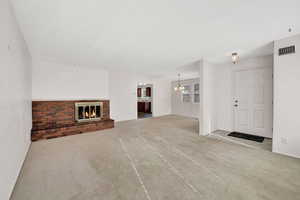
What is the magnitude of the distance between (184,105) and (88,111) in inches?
221

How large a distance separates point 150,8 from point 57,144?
3.80 m

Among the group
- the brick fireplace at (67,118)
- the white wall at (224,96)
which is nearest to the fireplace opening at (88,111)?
the brick fireplace at (67,118)

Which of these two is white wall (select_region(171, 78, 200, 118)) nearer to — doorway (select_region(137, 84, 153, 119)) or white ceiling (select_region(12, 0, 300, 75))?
doorway (select_region(137, 84, 153, 119))

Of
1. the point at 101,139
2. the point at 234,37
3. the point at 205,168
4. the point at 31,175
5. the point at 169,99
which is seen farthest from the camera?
the point at 169,99

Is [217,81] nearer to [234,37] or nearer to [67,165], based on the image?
[234,37]

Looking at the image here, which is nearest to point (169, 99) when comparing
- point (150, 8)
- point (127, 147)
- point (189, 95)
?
point (189, 95)

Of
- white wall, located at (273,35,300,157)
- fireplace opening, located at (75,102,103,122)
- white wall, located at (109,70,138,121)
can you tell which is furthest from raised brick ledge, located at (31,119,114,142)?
white wall, located at (273,35,300,157)

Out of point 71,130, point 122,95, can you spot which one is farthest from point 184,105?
point 71,130

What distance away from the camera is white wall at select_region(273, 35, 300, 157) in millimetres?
2502

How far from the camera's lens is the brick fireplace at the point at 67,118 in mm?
3721

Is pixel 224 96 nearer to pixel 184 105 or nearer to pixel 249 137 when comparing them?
pixel 249 137

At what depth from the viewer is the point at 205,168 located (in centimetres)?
217

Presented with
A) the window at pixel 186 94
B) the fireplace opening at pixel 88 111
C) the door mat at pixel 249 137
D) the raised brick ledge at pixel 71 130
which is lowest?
the door mat at pixel 249 137

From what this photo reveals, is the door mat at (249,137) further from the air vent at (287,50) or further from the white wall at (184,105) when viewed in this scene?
the white wall at (184,105)
